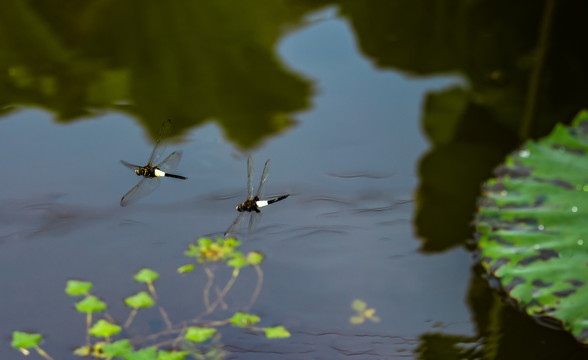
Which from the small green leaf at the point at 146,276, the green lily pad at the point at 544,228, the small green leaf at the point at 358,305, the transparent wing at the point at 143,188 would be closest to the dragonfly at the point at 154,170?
the transparent wing at the point at 143,188

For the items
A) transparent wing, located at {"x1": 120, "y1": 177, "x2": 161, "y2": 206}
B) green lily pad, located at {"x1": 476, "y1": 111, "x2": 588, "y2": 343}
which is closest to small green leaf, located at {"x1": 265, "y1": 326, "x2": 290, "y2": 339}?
transparent wing, located at {"x1": 120, "y1": 177, "x2": 161, "y2": 206}

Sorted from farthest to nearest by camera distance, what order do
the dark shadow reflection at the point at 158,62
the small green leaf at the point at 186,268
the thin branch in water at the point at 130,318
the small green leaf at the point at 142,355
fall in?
the dark shadow reflection at the point at 158,62 < the small green leaf at the point at 186,268 < the thin branch in water at the point at 130,318 < the small green leaf at the point at 142,355

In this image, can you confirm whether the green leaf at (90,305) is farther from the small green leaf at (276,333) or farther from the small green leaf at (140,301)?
the small green leaf at (276,333)

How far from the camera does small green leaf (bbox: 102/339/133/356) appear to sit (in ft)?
4.32

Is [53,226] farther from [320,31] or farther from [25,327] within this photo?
[320,31]

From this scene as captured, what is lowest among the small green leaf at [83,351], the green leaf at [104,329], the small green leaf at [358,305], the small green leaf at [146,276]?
the small green leaf at [83,351]

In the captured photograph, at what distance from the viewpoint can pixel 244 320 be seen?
56.1 inches

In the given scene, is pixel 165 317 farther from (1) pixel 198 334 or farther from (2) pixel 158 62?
(2) pixel 158 62

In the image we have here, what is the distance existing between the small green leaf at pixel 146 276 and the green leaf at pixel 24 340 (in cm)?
24

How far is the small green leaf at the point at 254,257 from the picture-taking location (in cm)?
158

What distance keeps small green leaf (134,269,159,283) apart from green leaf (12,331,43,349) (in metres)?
0.24

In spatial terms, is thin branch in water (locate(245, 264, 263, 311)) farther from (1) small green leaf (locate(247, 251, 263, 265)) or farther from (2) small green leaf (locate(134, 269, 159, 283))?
(2) small green leaf (locate(134, 269, 159, 283))

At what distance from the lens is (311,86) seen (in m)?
2.19

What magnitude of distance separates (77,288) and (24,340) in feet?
0.52
